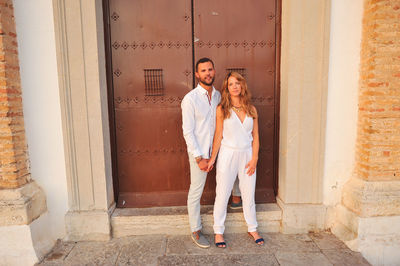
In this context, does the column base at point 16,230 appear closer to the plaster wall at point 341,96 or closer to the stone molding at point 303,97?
the stone molding at point 303,97

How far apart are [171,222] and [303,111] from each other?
2.28 meters

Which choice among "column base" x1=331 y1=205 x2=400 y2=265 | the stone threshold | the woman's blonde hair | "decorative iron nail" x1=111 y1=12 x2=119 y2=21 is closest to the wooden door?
the woman's blonde hair

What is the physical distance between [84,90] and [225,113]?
1.77 m

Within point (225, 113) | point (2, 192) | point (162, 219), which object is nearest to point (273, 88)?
point (225, 113)

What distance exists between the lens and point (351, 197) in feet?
10.6

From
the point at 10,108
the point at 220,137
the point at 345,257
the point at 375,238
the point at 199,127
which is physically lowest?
the point at 345,257

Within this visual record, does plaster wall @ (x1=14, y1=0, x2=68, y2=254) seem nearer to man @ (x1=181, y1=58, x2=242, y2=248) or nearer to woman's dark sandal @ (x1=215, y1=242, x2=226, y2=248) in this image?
man @ (x1=181, y1=58, x2=242, y2=248)

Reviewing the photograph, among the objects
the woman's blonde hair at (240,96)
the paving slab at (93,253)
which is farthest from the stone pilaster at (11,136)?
the woman's blonde hair at (240,96)

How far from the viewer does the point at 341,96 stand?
3252 mm

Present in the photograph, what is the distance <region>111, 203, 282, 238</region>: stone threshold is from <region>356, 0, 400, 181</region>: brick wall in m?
1.33

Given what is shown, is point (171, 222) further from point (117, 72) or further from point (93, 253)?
point (117, 72)

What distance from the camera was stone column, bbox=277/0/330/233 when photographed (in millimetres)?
3133

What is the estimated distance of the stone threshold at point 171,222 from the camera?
11.0ft

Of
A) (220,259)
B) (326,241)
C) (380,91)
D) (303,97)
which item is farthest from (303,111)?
(220,259)
